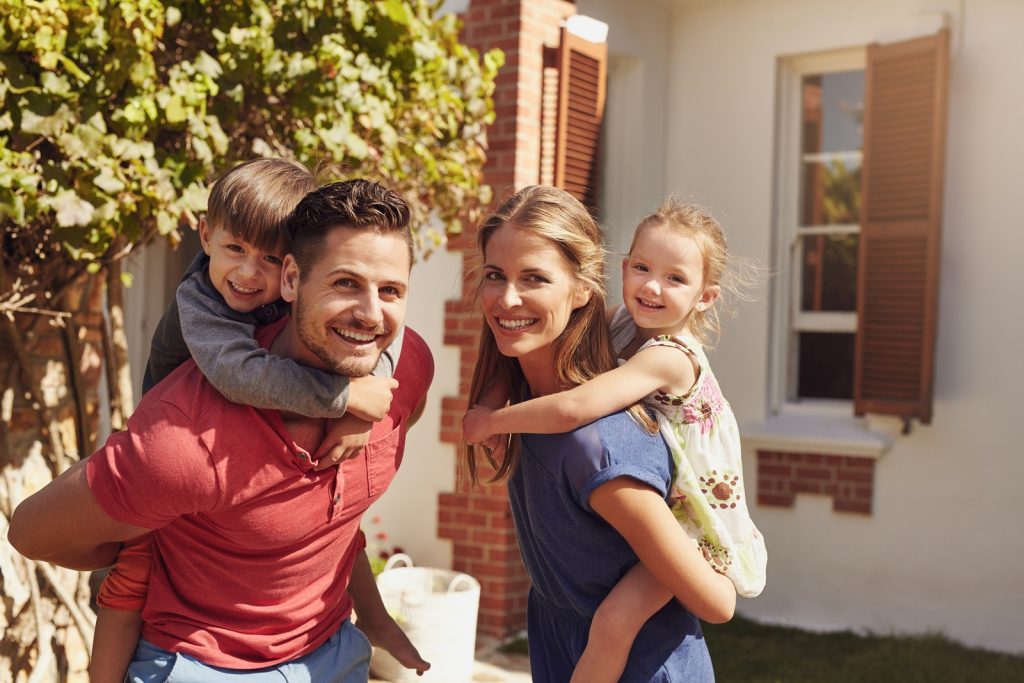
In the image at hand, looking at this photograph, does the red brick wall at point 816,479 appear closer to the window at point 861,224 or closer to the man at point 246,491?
the window at point 861,224

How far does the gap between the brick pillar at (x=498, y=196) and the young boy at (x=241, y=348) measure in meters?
3.43

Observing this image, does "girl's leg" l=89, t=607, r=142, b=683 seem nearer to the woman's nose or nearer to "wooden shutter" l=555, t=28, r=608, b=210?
the woman's nose

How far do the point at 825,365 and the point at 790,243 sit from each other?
0.74 meters

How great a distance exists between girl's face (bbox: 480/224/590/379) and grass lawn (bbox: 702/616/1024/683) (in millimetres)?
3495

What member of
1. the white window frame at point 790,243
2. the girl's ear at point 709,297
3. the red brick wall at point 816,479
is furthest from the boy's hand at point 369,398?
the white window frame at point 790,243

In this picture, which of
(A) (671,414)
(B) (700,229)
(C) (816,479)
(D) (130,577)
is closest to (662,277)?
(B) (700,229)

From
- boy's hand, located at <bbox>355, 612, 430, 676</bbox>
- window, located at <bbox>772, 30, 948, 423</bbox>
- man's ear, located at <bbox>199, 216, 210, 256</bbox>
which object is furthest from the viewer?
window, located at <bbox>772, 30, 948, 423</bbox>

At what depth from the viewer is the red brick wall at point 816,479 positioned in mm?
5789

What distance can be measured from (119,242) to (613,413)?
82.6 inches

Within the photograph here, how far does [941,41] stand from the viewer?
17.8ft

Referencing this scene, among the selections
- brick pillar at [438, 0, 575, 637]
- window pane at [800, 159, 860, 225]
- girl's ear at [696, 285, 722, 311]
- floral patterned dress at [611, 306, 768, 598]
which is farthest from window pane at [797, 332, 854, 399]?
floral patterned dress at [611, 306, 768, 598]

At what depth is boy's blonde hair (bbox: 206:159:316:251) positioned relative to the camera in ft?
6.05

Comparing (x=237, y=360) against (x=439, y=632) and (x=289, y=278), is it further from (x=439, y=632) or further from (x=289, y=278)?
(x=439, y=632)

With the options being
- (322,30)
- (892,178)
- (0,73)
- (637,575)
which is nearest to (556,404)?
(637,575)
